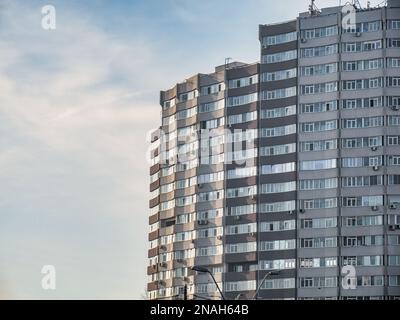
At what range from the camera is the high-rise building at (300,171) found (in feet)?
551

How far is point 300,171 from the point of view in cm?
17438

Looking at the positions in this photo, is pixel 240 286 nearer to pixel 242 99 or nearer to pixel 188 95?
pixel 242 99

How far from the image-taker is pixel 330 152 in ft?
570

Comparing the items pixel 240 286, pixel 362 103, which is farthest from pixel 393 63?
pixel 240 286

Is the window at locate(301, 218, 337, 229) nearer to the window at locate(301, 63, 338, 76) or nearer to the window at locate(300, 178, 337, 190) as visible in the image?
the window at locate(300, 178, 337, 190)

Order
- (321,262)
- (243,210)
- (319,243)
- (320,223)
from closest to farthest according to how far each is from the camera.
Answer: (321,262) < (319,243) < (320,223) < (243,210)

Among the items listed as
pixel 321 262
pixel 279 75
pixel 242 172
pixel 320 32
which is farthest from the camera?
pixel 242 172

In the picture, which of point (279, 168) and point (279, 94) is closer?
point (279, 168)

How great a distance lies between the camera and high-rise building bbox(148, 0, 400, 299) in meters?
168

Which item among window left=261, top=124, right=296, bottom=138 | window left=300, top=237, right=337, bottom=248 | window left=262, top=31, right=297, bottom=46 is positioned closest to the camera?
window left=300, top=237, right=337, bottom=248

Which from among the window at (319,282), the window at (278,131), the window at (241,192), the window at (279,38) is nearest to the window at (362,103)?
the window at (278,131)

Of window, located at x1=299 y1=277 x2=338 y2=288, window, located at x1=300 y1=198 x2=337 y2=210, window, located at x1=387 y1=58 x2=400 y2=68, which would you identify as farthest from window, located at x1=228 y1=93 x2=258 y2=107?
window, located at x1=299 y1=277 x2=338 y2=288
